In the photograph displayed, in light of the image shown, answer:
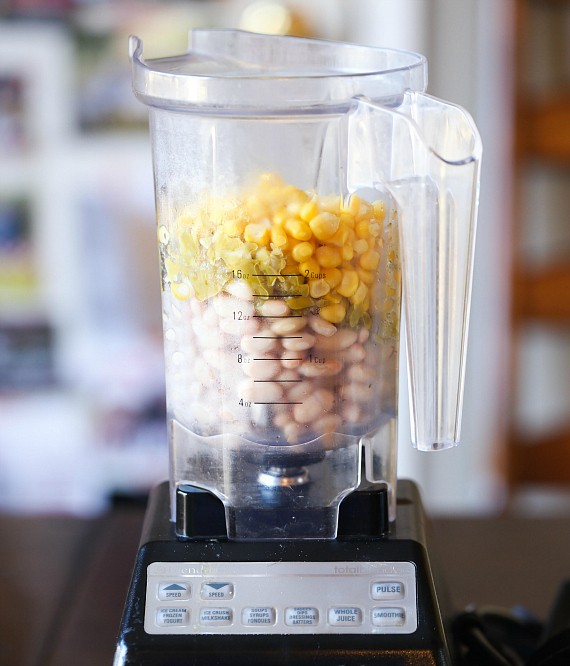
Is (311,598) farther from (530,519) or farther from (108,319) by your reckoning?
(108,319)

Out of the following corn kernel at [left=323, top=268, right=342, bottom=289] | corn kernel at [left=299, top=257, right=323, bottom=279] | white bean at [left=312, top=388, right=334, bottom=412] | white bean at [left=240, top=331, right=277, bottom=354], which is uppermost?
corn kernel at [left=299, top=257, right=323, bottom=279]

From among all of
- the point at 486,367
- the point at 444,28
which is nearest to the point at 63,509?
the point at 486,367

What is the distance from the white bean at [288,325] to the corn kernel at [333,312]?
0.5 inches

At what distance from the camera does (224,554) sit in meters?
0.56

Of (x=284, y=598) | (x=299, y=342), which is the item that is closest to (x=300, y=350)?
(x=299, y=342)

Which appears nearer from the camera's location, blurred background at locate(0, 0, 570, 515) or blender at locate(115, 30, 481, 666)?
blender at locate(115, 30, 481, 666)

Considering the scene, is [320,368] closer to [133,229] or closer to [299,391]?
[299,391]

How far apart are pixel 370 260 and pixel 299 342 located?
6 cm

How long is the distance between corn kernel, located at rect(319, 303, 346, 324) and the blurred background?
108 centimetres

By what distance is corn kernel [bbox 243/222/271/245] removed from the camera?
530 mm

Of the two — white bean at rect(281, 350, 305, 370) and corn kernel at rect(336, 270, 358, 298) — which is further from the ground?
corn kernel at rect(336, 270, 358, 298)

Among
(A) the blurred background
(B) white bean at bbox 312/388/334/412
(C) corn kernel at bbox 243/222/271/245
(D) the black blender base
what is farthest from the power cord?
(A) the blurred background

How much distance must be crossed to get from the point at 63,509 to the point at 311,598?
1343 millimetres

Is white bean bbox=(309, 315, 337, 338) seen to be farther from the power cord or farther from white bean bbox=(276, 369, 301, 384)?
the power cord
